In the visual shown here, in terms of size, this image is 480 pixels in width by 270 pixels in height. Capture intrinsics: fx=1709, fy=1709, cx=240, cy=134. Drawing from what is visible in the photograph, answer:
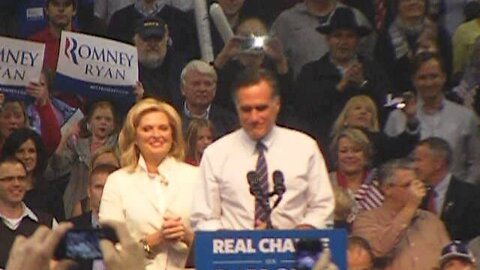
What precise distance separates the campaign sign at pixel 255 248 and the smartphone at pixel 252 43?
16.5ft

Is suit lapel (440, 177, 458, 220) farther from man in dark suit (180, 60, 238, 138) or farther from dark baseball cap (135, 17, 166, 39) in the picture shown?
dark baseball cap (135, 17, 166, 39)

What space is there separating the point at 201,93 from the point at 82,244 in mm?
6861

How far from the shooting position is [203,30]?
38.5 ft

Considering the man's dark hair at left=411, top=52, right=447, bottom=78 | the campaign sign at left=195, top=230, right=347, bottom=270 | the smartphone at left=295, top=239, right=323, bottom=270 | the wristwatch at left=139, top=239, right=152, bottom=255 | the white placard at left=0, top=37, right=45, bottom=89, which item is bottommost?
the smartphone at left=295, top=239, right=323, bottom=270

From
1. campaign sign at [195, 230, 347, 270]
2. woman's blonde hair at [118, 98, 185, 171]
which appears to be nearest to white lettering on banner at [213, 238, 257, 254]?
campaign sign at [195, 230, 347, 270]

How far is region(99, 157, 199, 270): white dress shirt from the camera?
853 centimetres

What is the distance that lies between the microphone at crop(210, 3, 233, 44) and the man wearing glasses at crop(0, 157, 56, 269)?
217 centimetres

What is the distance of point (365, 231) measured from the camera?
32.7ft

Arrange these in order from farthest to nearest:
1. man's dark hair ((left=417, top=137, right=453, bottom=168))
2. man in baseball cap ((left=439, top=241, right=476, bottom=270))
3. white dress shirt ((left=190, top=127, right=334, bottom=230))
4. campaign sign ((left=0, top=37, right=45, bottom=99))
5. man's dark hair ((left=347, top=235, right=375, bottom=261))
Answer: campaign sign ((left=0, top=37, right=45, bottom=99)) → man's dark hair ((left=417, top=137, right=453, bottom=168)) → man's dark hair ((left=347, top=235, right=375, bottom=261)) → man in baseball cap ((left=439, top=241, right=476, bottom=270)) → white dress shirt ((left=190, top=127, right=334, bottom=230))

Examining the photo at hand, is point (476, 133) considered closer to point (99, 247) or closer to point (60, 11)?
point (60, 11)

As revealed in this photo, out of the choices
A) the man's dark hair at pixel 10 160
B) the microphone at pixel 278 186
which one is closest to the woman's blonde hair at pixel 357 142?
the man's dark hair at pixel 10 160

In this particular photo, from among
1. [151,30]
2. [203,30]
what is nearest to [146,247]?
[151,30]

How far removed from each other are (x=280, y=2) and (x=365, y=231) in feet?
10.0

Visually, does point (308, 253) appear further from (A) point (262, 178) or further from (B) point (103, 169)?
(B) point (103, 169)
